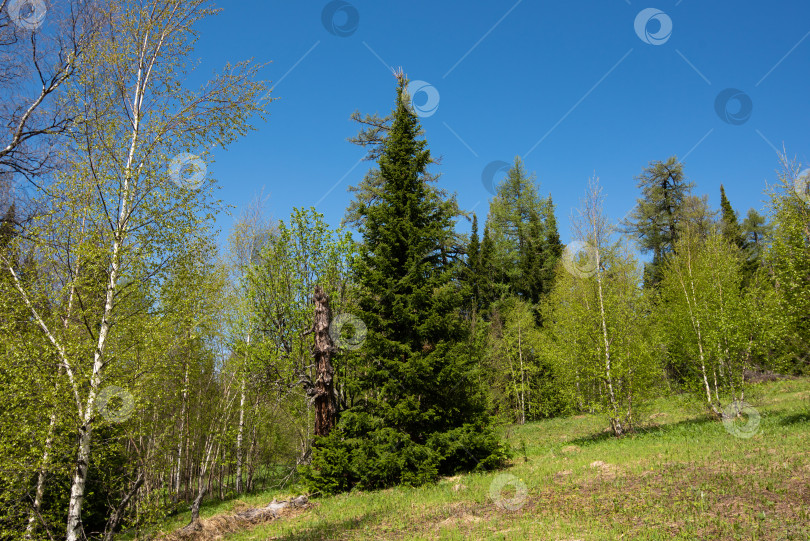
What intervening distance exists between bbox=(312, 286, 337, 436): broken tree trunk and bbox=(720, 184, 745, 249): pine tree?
35052 millimetres

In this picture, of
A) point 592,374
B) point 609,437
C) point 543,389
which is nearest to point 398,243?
point 592,374

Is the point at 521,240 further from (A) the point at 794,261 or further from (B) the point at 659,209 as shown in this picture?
(A) the point at 794,261

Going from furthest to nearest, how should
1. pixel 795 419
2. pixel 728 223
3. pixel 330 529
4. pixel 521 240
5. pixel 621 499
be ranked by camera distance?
pixel 521 240, pixel 728 223, pixel 795 419, pixel 330 529, pixel 621 499

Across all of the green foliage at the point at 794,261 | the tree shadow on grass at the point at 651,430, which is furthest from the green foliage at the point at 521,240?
the green foliage at the point at 794,261

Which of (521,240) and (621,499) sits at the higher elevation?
(521,240)

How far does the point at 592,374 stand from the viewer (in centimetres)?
1842

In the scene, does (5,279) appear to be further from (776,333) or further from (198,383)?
(776,333)

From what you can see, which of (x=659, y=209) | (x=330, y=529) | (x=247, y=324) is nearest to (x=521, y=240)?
(x=659, y=209)

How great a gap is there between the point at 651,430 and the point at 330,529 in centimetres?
1478

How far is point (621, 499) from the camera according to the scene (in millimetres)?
9555

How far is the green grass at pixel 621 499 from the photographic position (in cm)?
785

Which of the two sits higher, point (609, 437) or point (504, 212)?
point (504, 212)

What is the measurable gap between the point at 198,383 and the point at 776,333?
2387 centimetres

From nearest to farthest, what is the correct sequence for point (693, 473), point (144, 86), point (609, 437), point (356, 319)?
point (144, 86) → point (693, 473) → point (356, 319) → point (609, 437)
